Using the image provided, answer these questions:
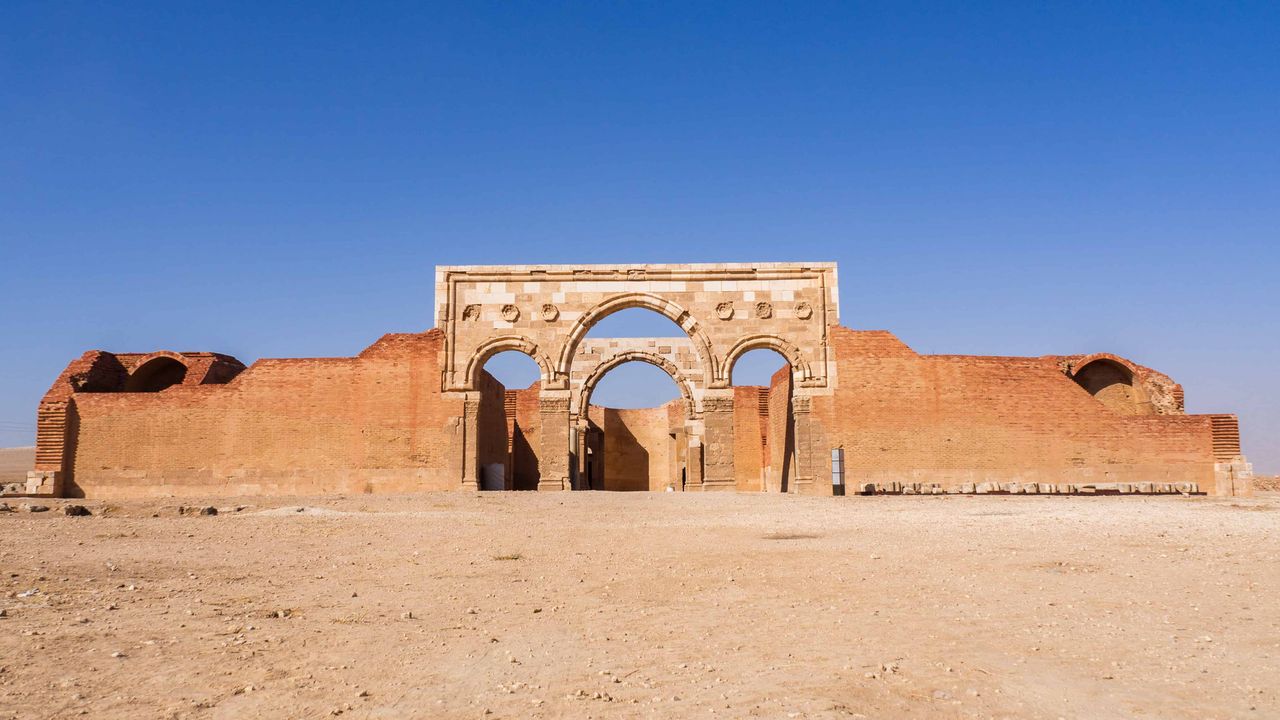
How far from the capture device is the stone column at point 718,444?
744 inches

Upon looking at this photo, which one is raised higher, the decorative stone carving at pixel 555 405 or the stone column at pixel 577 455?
the decorative stone carving at pixel 555 405

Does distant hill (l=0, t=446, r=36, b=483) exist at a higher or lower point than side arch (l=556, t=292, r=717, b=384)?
lower

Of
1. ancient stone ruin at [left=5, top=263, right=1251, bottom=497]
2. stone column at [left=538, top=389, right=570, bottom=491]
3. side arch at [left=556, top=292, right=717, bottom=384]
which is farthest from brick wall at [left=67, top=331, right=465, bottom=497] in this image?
side arch at [left=556, top=292, right=717, bottom=384]

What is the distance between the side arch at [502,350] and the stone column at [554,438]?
453 millimetres

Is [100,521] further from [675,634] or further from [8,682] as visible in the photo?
[675,634]

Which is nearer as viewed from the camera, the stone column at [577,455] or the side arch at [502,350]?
the side arch at [502,350]

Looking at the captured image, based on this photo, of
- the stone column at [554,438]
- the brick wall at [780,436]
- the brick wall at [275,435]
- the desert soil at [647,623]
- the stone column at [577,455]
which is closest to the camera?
the desert soil at [647,623]

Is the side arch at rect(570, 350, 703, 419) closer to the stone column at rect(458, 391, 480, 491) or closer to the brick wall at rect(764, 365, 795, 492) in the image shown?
the brick wall at rect(764, 365, 795, 492)

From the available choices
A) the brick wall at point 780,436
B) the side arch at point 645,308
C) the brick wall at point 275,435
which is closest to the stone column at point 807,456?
the side arch at point 645,308

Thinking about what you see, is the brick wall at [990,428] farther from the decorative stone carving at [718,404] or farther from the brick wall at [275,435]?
the brick wall at [275,435]

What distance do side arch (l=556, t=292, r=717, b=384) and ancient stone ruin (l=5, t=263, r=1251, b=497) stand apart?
4cm

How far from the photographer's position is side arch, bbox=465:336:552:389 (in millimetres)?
19281

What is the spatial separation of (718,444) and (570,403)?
340cm

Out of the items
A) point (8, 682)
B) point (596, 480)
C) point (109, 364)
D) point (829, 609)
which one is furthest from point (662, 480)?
point (8, 682)
